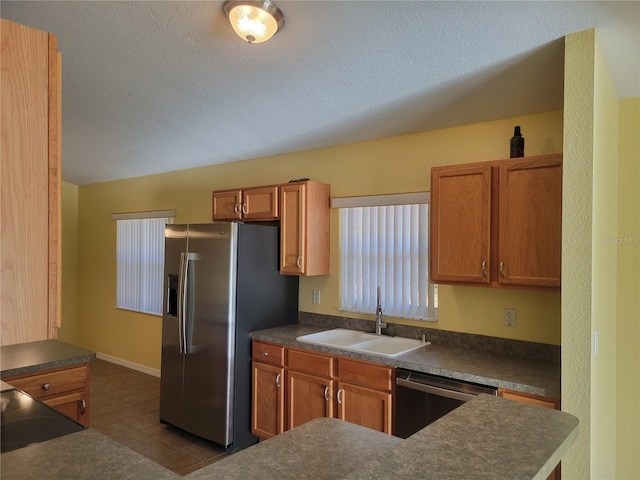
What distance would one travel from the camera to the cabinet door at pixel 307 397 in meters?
3.01

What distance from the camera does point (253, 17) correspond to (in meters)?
2.07

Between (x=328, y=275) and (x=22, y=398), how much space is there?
7.83 ft

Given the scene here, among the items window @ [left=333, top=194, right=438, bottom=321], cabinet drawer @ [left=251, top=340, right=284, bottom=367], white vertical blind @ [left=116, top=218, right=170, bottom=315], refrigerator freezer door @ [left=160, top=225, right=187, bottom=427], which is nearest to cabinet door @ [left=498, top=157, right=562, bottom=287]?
window @ [left=333, top=194, right=438, bottom=321]

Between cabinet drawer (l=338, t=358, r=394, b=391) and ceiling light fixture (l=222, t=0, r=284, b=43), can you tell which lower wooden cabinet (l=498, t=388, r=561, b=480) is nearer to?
cabinet drawer (l=338, t=358, r=394, b=391)

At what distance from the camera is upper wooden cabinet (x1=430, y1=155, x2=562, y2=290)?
2361 millimetres

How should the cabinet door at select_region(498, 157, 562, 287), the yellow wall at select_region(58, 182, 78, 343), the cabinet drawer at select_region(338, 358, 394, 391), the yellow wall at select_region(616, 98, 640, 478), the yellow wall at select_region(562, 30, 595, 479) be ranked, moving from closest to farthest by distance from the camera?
the yellow wall at select_region(562, 30, 595, 479), the cabinet door at select_region(498, 157, 562, 287), the yellow wall at select_region(616, 98, 640, 478), the cabinet drawer at select_region(338, 358, 394, 391), the yellow wall at select_region(58, 182, 78, 343)

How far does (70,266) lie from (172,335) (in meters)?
3.90

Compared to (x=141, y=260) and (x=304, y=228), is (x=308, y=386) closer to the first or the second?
(x=304, y=228)

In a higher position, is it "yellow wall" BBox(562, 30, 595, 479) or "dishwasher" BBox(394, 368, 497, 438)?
"yellow wall" BBox(562, 30, 595, 479)

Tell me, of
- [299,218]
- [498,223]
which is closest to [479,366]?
[498,223]

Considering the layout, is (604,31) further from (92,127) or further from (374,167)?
(92,127)

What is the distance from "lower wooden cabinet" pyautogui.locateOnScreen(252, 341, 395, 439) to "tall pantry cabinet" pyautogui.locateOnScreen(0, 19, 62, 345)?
2.12m

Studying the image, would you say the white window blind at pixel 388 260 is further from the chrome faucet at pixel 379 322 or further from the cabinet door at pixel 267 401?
the cabinet door at pixel 267 401

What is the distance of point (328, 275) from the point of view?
3807 mm
